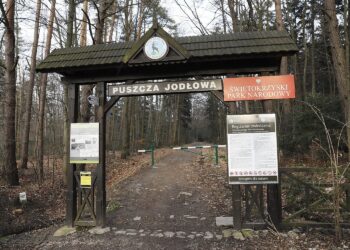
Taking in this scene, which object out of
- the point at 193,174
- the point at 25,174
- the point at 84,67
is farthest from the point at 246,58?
the point at 25,174

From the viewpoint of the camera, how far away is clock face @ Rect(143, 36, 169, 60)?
6.54 meters

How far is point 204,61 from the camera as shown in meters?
6.52

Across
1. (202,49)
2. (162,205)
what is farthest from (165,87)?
(162,205)

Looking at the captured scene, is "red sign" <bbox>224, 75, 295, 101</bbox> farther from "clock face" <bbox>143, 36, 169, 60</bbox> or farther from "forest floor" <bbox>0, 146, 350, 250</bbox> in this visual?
"forest floor" <bbox>0, 146, 350, 250</bbox>

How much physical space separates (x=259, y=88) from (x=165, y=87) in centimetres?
200

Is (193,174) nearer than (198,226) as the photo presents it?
No

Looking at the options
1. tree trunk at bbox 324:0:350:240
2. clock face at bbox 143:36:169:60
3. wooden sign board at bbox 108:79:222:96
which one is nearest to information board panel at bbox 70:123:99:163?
wooden sign board at bbox 108:79:222:96

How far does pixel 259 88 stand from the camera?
648 centimetres

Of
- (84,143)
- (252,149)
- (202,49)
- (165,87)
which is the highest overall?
(202,49)

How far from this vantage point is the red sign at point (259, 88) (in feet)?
20.8

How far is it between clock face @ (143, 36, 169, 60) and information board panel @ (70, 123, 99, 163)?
2.02 metres

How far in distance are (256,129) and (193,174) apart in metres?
8.15

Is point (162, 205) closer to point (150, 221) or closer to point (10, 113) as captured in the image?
point (150, 221)

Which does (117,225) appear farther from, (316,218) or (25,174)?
(25,174)
